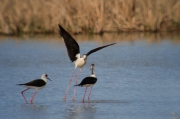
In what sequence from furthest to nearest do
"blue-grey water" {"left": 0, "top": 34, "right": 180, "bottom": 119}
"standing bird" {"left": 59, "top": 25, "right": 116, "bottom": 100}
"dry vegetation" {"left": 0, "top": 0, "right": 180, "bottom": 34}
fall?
1. "dry vegetation" {"left": 0, "top": 0, "right": 180, "bottom": 34}
2. "standing bird" {"left": 59, "top": 25, "right": 116, "bottom": 100}
3. "blue-grey water" {"left": 0, "top": 34, "right": 180, "bottom": 119}

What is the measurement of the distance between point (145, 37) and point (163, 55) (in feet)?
16.0

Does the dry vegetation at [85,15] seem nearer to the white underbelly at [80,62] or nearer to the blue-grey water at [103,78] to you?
the blue-grey water at [103,78]

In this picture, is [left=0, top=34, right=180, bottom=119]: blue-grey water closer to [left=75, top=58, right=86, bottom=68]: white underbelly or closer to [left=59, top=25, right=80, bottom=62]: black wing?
[left=75, top=58, right=86, bottom=68]: white underbelly

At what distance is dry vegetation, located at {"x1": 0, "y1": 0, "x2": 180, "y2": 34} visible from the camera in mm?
20188

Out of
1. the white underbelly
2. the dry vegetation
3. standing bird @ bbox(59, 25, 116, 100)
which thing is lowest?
the dry vegetation

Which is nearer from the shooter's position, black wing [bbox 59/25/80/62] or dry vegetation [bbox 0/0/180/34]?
black wing [bbox 59/25/80/62]

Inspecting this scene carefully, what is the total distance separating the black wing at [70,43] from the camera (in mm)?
9977

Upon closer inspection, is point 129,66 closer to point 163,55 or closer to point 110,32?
point 163,55

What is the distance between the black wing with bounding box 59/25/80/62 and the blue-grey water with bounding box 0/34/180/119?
0.66m

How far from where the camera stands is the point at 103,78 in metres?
11.3

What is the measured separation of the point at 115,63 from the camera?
13461 mm

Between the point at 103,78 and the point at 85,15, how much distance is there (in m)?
9.21

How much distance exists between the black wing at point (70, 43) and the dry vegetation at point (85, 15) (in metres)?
9.83

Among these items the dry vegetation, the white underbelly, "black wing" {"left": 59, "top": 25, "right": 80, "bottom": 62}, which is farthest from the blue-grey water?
the dry vegetation
